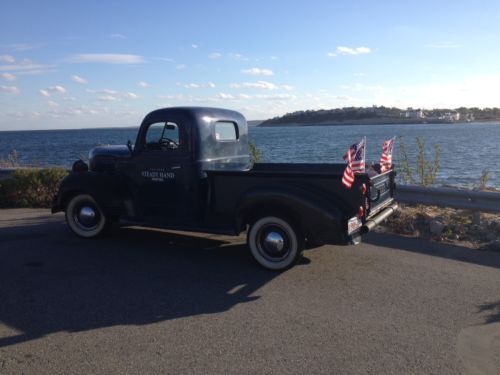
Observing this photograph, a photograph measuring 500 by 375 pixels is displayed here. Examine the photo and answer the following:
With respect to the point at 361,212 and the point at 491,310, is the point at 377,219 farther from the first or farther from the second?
the point at 491,310

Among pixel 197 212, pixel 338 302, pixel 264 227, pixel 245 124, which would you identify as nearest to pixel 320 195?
pixel 264 227

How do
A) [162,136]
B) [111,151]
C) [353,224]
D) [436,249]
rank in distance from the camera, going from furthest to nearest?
[111,151] → [162,136] → [436,249] → [353,224]

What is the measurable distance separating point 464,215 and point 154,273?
5437 mm

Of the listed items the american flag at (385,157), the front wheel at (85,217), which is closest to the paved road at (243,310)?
the front wheel at (85,217)

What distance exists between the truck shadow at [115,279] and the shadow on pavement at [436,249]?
2027mm

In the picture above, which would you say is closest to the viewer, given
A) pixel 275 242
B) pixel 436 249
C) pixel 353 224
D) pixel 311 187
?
pixel 353 224

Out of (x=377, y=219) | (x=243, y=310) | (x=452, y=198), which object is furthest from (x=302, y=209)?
(x=452, y=198)

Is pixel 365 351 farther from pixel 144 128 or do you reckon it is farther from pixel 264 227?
pixel 144 128

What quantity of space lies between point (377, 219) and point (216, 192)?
6.70 feet

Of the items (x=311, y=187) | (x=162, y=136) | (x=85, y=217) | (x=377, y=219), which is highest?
(x=162, y=136)

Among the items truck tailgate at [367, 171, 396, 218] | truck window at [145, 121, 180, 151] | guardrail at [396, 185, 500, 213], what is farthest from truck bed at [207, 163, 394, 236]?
guardrail at [396, 185, 500, 213]

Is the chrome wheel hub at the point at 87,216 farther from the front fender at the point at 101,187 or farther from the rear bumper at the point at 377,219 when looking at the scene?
the rear bumper at the point at 377,219

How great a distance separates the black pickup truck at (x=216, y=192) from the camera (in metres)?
5.65

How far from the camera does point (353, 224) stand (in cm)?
555
